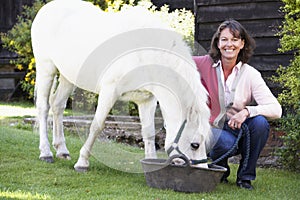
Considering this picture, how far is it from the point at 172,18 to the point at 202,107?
170 inches

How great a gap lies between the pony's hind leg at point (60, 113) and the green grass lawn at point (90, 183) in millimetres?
148

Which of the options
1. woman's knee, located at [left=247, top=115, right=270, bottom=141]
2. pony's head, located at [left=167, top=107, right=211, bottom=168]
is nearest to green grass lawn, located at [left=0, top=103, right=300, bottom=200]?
pony's head, located at [left=167, top=107, right=211, bottom=168]

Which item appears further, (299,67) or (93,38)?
(299,67)

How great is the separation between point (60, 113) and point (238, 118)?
194 centimetres

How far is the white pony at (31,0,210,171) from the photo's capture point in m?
3.42

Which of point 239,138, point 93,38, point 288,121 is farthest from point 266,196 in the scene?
point 93,38

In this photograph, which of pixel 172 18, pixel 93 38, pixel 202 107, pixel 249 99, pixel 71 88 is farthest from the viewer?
pixel 172 18

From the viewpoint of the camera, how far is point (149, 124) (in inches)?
168

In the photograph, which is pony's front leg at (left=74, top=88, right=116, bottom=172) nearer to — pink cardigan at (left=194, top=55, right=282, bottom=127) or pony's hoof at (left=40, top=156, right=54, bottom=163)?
pony's hoof at (left=40, top=156, right=54, bottom=163)

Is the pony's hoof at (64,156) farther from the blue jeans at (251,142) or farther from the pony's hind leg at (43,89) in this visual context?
the blue jeans at (251,142)

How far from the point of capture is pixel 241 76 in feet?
12.5

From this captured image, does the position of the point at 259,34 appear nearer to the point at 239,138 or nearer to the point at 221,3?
the point at 221,3

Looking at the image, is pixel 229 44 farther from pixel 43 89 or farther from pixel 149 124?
pixel 43 89

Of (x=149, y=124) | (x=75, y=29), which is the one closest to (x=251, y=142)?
(x=149, y=124)
